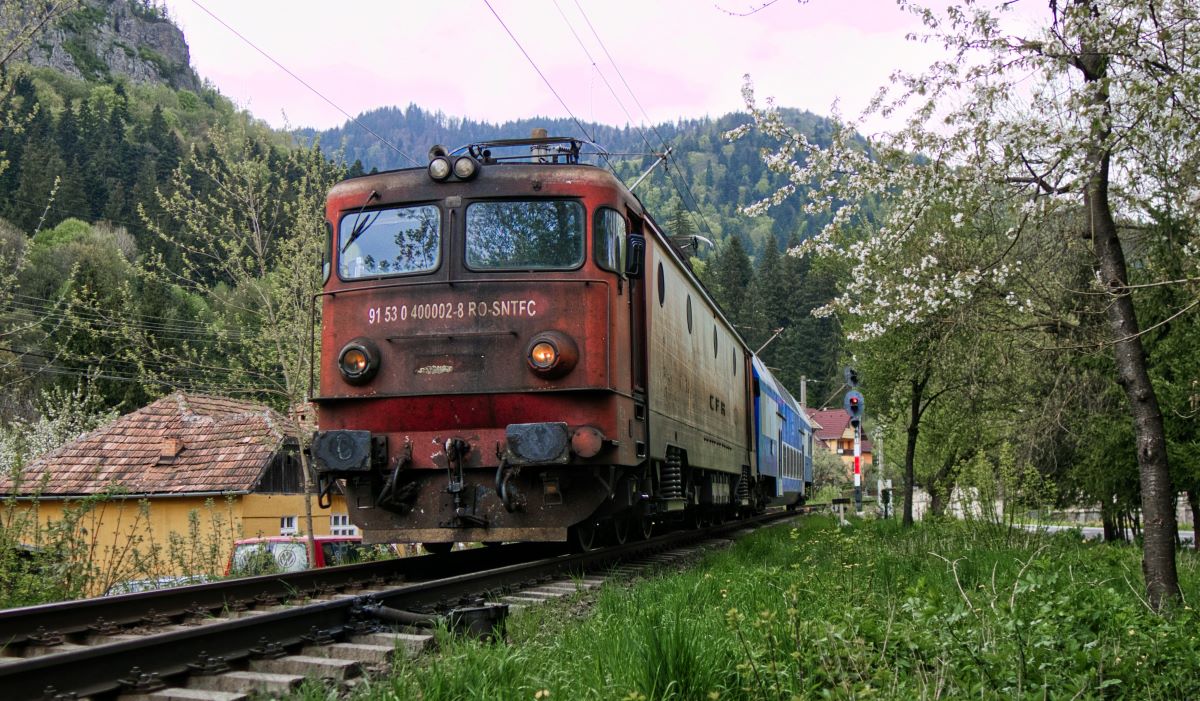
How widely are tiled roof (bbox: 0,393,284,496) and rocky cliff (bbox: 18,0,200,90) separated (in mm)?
90731

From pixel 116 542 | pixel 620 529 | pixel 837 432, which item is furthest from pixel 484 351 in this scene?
pixel 837 432

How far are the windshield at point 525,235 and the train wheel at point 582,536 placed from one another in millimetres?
2859

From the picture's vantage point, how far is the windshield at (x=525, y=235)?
8.66 m

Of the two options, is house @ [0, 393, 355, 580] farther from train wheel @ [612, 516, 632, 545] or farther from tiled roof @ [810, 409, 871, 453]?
tiled roof @ [810, 409, 871, 453]

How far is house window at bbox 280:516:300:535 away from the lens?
96.5 feet

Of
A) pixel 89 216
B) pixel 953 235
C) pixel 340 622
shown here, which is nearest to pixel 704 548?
pixel 953 235

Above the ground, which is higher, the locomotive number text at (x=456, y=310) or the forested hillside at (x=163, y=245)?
the forested hillside at (x=163, y=245)

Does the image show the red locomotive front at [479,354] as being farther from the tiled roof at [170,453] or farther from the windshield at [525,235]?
the tiled roof at [170,453]

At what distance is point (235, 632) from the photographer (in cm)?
504

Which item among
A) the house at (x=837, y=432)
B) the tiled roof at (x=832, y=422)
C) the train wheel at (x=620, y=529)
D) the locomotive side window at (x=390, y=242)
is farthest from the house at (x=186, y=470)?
the tiled roof at (x=832, y=422)

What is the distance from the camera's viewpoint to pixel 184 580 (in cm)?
920

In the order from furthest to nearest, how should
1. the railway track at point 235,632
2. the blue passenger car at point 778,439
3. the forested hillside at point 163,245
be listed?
the blue passenger car at point 778,439 < the forested hillside at point 163,245 < the railway track at point 235,632

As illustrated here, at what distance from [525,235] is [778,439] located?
15880 millimetres

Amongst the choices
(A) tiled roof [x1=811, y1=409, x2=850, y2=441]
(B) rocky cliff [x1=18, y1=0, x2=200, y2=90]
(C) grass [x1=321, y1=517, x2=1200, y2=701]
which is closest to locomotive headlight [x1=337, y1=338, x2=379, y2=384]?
(C) grass [x1=321, y1=517, x2=1200, y2=701]
